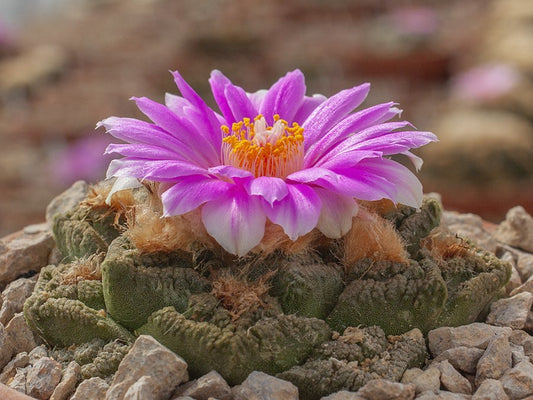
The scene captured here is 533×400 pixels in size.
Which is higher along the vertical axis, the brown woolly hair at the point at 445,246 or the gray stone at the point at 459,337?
the brown woolly hair at the point at 445,246

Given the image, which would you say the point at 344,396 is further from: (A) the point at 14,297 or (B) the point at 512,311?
(A) the point at 14,297

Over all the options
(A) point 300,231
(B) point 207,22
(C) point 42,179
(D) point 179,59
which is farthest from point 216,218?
(B) point 207,22

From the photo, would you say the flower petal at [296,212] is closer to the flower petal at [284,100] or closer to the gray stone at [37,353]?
the flower petal at [284,100]

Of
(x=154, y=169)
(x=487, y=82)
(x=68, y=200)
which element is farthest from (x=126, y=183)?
(x=487, y=82)

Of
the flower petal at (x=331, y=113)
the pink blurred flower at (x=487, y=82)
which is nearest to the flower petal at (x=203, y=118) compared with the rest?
the flower petal at (x=331, y=113)

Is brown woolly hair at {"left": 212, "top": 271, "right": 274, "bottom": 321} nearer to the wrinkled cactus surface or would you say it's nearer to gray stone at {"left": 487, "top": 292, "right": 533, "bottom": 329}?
the wrinkled cactus surface

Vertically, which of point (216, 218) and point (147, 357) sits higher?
point (216, 218)

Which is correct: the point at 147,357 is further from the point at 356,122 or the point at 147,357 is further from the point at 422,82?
the point at 422,82
